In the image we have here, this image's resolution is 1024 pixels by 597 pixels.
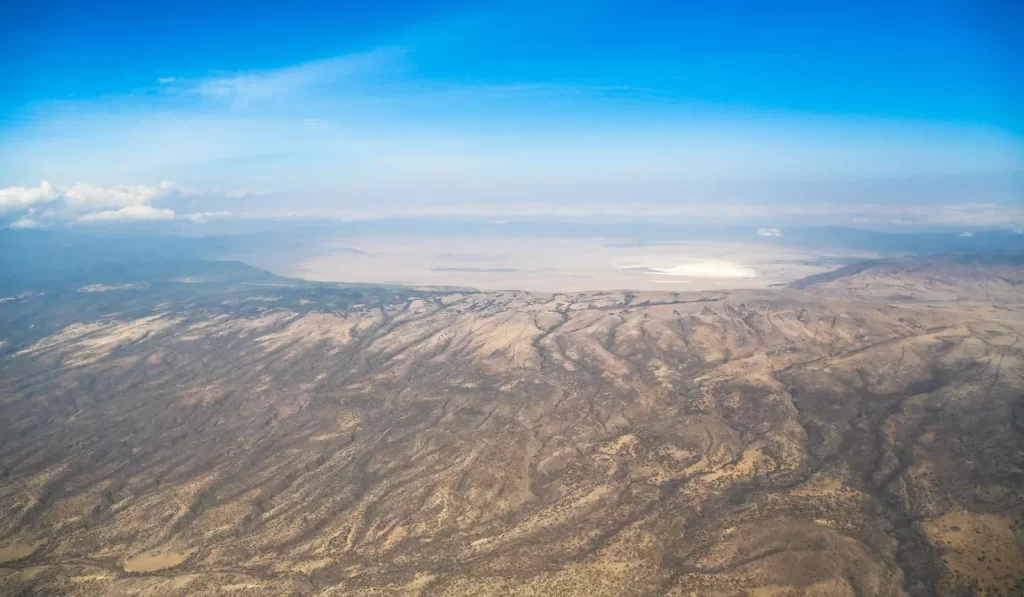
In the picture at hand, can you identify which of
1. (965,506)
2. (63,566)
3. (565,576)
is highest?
(965,506)

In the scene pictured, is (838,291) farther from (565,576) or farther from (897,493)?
(565,576)

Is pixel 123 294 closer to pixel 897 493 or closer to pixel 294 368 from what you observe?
pixel 294 368

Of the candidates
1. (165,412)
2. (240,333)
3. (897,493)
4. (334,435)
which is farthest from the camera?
(240,333)

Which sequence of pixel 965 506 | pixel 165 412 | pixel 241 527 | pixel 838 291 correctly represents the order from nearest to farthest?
pixel 965 506 → pixel 241 527 → pixel 165 412 → pixel 838 291

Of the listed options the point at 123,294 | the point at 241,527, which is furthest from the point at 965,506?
the point at 123,294

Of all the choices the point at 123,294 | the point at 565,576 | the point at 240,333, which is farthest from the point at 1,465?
the point at 123,294

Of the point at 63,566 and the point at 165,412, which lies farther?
the point at 165,412

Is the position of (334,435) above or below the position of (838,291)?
below
